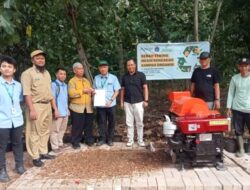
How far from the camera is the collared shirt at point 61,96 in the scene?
770cm

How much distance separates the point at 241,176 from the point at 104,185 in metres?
1.97

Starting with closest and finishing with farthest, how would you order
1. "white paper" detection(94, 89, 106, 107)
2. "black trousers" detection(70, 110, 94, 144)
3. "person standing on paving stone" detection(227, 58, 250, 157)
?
"person standing on paving stone" detection(227, 58, 250, 157), "white paper" detection(94, 89, 106, 107), "black trousers" detection(70, 110, 94, 144)

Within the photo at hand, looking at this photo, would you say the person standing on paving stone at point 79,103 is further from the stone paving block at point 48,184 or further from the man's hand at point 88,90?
the stone paving block at point 48,184

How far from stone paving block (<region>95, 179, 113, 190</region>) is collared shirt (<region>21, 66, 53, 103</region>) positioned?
6.04 feet

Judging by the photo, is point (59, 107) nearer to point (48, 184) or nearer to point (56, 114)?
point (56, 114)

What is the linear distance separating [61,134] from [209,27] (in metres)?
6.49

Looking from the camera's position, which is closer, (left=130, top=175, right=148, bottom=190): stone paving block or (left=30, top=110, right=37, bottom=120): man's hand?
(left=130, top=175, right=148, bottom=190): stone paving block

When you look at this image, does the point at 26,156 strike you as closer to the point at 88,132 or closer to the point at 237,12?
the point at 88,132

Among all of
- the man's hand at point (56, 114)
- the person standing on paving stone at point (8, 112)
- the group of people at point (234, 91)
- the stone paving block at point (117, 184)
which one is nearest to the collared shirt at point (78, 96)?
the man's hand at point (56, 114)

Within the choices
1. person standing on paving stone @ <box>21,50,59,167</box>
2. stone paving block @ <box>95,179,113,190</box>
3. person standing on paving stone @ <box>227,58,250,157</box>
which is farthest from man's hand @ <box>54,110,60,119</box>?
person standing on paving stone @ <box>227,58,250,157</box>

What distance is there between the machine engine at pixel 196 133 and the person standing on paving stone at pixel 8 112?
2.27 metres

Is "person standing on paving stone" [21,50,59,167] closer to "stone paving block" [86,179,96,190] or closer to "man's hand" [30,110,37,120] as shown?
"man's hand" [30,110,37,120]

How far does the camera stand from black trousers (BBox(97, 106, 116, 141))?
8070 millimetres

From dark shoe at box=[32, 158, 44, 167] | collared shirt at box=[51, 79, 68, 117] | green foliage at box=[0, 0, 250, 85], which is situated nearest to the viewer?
dark shoe at box=[32, 158, 44, 167]
